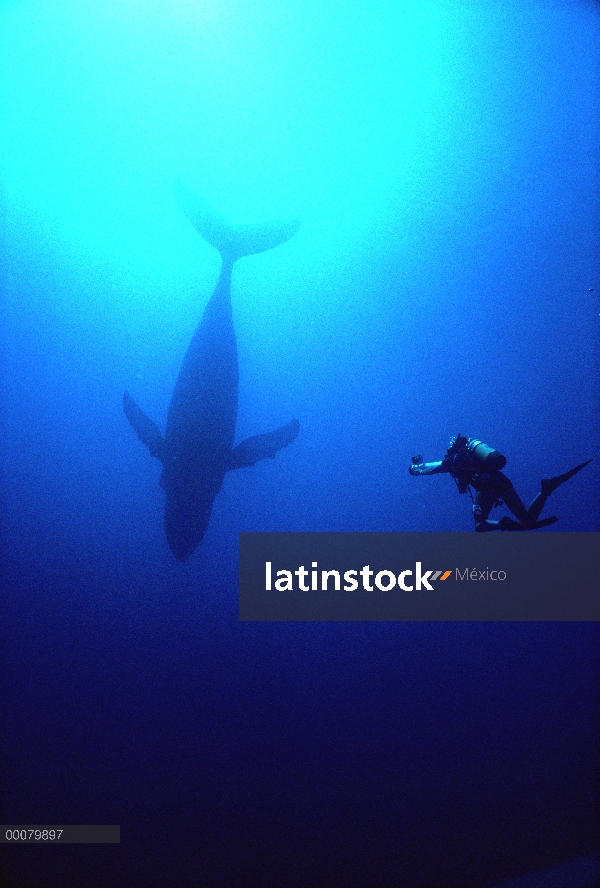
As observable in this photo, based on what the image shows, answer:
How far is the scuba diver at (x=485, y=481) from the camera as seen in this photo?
1.98 metres

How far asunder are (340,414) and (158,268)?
862 mm

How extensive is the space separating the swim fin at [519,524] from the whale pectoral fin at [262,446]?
0.83 m

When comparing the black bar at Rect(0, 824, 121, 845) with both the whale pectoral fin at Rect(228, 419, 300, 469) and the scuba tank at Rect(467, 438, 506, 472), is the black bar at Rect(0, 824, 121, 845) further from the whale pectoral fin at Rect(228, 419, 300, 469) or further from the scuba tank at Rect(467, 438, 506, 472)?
the scuba tank at Rect(467, 438, 506, 472)

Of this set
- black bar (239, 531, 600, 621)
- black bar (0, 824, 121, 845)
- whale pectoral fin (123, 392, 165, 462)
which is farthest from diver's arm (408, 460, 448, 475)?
black bar (0, 824, 121, 845)

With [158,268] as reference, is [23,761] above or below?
below

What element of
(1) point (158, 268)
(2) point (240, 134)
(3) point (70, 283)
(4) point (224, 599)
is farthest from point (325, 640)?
(2) point (240, 134)

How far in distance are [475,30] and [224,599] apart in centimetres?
229

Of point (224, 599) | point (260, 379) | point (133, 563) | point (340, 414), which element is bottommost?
point (224, 599)

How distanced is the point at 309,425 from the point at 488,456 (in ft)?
2.16

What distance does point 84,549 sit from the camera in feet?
6.73

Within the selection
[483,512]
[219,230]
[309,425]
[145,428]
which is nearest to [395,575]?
[483,512]

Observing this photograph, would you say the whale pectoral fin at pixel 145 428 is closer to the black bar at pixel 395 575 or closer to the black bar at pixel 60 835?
the black bar at pixel 395 575

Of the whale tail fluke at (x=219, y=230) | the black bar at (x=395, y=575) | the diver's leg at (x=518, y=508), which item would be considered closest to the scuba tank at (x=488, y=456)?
the diver's leg at (x=518, y=508)

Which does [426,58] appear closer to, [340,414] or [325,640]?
[340,414]
